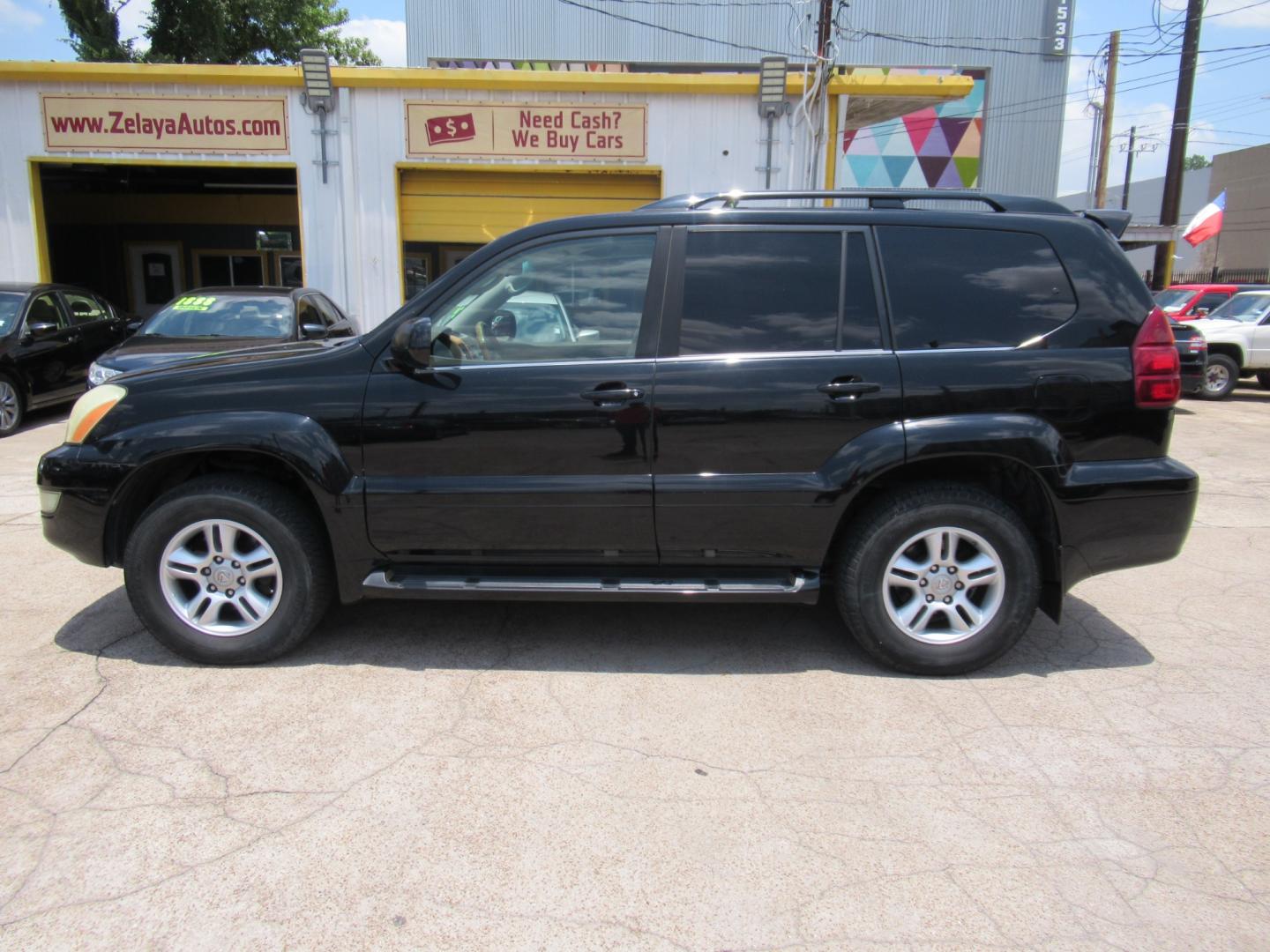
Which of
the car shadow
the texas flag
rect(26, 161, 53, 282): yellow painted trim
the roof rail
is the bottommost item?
the car shadow

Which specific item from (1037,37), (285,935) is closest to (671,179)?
(285,935)

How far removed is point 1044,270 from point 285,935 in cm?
363

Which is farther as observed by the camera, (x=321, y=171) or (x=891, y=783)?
(x=321, y=171)

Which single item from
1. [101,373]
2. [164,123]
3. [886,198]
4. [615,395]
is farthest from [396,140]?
[615,395]

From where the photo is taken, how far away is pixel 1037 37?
917 inches

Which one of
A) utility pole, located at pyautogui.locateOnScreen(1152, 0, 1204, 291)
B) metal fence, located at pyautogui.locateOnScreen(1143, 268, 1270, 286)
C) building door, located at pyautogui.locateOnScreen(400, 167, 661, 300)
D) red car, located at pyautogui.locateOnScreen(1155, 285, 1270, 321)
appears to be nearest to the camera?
building door, located at pyautogui.locateOnScreen(400, 167, 661, 300)

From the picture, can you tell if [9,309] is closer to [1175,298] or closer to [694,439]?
[694,439]

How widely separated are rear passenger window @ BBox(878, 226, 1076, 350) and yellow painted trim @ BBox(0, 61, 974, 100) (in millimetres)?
9146

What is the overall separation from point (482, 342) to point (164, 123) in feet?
35.5

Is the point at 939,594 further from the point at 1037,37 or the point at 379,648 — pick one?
the point at 1037,37

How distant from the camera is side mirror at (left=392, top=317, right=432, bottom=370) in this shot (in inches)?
144

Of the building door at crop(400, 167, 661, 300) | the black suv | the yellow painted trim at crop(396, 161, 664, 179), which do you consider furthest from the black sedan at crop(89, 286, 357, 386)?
the black suv

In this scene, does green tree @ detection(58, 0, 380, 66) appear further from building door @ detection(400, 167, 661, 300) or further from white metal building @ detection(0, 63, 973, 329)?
building door @ detection(400, 167, 661, 300)

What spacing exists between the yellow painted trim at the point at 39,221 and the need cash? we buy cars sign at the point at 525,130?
5.14 m
